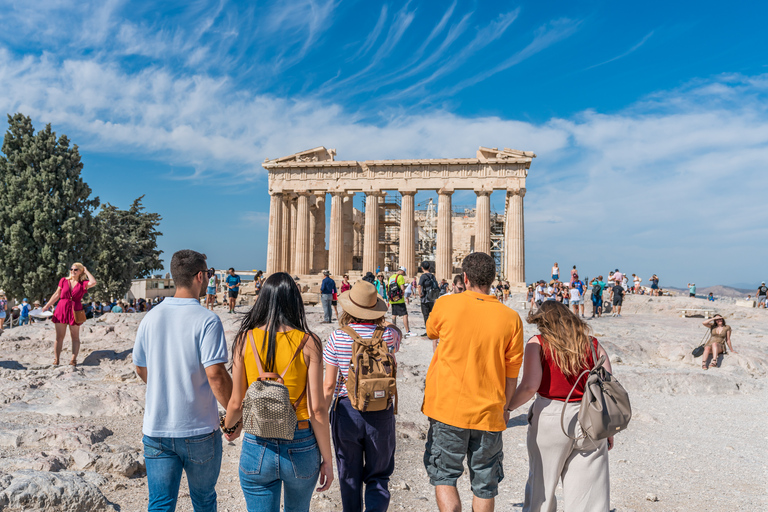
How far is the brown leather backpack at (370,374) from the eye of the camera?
3.62m

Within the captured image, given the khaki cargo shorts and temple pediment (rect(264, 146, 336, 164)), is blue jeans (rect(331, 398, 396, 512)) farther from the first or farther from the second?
temple pediment (rect(264, 146, 336, 164))

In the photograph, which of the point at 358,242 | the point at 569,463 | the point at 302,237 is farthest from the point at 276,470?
the point at 358,242

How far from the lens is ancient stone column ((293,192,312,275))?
3656cm

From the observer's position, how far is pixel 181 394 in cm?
319

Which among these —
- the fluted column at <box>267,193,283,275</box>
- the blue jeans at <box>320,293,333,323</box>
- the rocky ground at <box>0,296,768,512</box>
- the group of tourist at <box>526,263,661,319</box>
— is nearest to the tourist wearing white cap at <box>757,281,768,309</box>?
the group of tourist at <box>526,263,661,319</box>

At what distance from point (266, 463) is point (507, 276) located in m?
32.1

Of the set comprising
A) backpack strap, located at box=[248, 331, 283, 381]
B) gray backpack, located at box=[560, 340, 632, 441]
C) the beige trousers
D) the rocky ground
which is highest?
backpack strap, located at box=[248, 331, 283, 381]

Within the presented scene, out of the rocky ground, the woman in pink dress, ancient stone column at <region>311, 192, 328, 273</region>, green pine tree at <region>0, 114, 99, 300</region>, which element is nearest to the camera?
the rocky ground

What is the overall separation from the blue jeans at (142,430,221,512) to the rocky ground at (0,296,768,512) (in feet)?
4.62

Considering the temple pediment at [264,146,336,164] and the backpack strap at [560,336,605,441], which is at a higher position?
the temple pediment at [264,146,336,164]

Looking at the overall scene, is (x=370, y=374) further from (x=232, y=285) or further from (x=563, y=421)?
(x=232, y=285)

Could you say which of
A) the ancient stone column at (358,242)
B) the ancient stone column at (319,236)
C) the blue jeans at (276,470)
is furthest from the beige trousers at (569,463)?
the ancient stone column at (358,242)

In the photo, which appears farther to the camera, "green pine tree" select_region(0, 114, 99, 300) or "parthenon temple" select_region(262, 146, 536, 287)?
"parthenon temple" select_region(262, 146, 536, 287)

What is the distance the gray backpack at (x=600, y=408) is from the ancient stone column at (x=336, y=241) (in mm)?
32005
